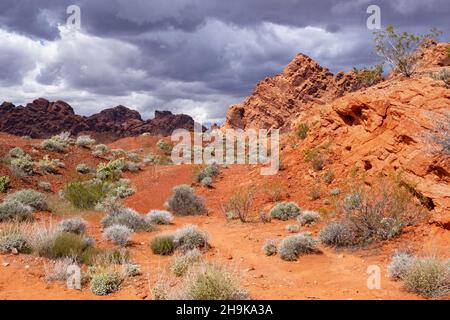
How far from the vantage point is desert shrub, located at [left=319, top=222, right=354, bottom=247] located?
30.9 ft

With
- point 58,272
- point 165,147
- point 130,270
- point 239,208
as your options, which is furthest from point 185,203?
point 165,147

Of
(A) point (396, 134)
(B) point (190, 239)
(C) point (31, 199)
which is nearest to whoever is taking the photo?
(B) point (190, 239)

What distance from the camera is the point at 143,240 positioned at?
10562 millimetres

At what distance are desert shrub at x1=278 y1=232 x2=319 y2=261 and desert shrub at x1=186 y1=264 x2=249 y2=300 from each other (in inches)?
131

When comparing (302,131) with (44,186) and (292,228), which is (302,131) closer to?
(292,228)

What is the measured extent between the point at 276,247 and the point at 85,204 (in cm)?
876

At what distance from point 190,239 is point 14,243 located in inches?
138

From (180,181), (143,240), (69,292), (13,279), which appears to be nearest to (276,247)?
(143,240)

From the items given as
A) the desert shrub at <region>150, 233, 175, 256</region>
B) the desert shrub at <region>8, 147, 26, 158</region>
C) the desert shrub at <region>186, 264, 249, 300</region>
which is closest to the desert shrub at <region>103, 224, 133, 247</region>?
the desert shrub at <region>150, 233, 175, 256</region>

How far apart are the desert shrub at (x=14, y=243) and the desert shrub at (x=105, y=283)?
1.98 m

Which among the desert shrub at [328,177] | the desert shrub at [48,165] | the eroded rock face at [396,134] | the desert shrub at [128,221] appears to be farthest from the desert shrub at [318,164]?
the desert shrub at [48,165]

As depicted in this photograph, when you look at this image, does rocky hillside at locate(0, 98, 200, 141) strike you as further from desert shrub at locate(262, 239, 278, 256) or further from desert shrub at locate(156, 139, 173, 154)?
desert shrub at locate(262, 239, 278, 256)

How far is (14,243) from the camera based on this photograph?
25.2 feet

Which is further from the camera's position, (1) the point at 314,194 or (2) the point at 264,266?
(1) the point at 314,194
